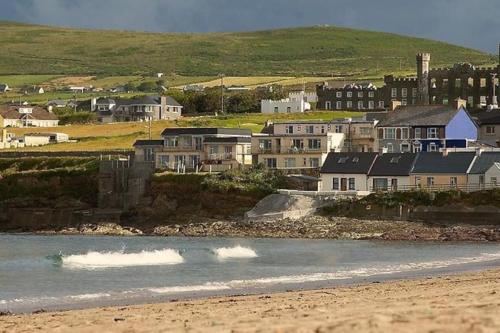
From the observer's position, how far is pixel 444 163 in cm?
7388

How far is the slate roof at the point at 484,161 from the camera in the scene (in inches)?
2825

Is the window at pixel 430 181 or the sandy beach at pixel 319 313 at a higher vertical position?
the window at pixel 430 181

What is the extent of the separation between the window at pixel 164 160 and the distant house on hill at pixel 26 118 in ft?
168

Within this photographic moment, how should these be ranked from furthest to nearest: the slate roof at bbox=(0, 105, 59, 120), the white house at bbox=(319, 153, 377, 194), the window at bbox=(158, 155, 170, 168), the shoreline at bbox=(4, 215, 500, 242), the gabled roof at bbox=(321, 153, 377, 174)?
the slate roof at bbox=(0, 105, 59, 120) < the window at bbox=(158, 155, 170, 168) < the gabled roof at bbox=(321, 153, 377, 174) < the white house at bbox=(319, 153, 377, 194) < the shoreline at bbox=(4, 215, 500, 242)

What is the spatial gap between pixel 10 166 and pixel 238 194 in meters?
23.4

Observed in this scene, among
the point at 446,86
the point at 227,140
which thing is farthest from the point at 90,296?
the point at 446,86

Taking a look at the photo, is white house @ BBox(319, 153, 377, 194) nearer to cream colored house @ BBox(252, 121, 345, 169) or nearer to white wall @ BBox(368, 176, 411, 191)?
white wall @ BBox(368, 176, 411, 191)

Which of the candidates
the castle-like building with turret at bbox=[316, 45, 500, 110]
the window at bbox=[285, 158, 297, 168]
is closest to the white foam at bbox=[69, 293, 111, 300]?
the window at bbox=[285, 158, 297, 168]

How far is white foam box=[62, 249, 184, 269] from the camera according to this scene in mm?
48656

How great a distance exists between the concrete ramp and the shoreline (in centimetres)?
91

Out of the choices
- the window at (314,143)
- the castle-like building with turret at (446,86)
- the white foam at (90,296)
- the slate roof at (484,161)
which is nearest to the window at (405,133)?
the window at (314,143)

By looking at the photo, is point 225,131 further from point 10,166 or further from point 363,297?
point 363,297

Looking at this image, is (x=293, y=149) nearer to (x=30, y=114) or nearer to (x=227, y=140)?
(x=227, y=140)

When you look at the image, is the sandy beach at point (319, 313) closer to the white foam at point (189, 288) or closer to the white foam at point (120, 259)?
the white foam at point (189, 288)
